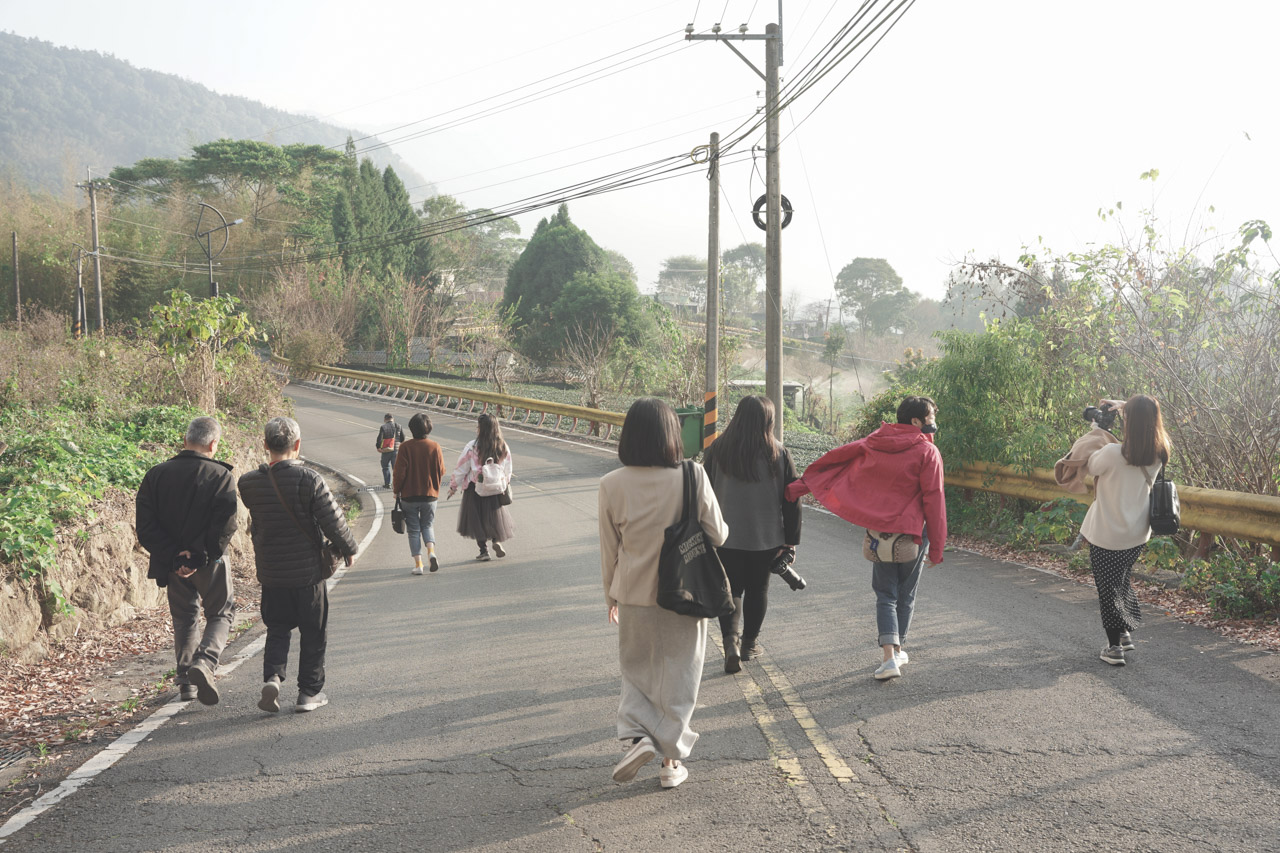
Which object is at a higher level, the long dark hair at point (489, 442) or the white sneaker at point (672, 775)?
the long dark hair at point (489, 442)

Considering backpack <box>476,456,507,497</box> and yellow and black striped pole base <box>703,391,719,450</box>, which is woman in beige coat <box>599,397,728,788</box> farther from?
yellow and black striped pole base <box>703,391,719,450</box>

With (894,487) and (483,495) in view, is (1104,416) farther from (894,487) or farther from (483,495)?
(483,495)

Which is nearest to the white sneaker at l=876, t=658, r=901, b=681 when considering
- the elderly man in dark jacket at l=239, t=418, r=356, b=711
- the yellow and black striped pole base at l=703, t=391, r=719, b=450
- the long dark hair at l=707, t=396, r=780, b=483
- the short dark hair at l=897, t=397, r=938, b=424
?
the long dark hair at l=707, t=396, r=780, b=483

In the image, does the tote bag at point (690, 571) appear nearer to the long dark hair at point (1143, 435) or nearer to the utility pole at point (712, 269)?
the long dark hair at point (1143, 435)

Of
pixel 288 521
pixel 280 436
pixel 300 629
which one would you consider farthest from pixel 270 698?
pixel 280 436

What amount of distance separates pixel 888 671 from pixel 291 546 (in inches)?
147

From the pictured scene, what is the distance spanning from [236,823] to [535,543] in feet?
24.6

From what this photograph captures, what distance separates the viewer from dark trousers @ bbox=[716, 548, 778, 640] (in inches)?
237

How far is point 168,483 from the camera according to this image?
5.79m

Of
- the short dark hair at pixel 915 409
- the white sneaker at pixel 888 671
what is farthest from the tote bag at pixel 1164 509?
the white sneaker at pixel 888 671

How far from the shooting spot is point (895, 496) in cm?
589

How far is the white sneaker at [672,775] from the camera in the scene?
14.0 feet

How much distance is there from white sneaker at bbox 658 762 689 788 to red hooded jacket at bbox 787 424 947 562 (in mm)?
2069

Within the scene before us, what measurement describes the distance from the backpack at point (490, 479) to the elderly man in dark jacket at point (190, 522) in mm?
4437
